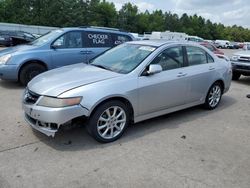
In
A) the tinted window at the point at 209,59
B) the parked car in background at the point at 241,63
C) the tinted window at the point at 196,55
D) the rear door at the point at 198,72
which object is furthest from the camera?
the parked car in background at the point at 241,63

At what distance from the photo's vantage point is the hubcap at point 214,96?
20.5ft

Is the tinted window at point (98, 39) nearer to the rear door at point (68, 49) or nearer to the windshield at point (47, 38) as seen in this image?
the rear door at point (68, 49)

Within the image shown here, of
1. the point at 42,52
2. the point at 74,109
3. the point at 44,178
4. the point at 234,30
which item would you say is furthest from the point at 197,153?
the point at 234,30

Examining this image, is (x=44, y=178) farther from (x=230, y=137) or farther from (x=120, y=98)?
(x=230, y=137)

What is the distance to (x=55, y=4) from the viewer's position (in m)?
56.7

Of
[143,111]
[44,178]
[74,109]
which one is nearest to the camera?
[44,178]

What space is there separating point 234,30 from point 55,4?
83907mm

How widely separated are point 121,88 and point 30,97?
1.39 metres

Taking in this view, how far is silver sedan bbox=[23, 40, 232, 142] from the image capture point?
158 inches

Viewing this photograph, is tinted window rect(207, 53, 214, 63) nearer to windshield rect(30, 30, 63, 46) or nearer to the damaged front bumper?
the damaged front bumper

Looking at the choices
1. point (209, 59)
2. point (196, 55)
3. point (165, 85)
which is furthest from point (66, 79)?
point (209, 59)

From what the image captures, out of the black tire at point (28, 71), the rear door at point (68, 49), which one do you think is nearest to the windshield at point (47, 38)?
the rear door at point (68, 49)

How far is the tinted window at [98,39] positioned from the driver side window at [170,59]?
373 centimetres

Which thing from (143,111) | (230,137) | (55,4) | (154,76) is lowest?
(230,137)
